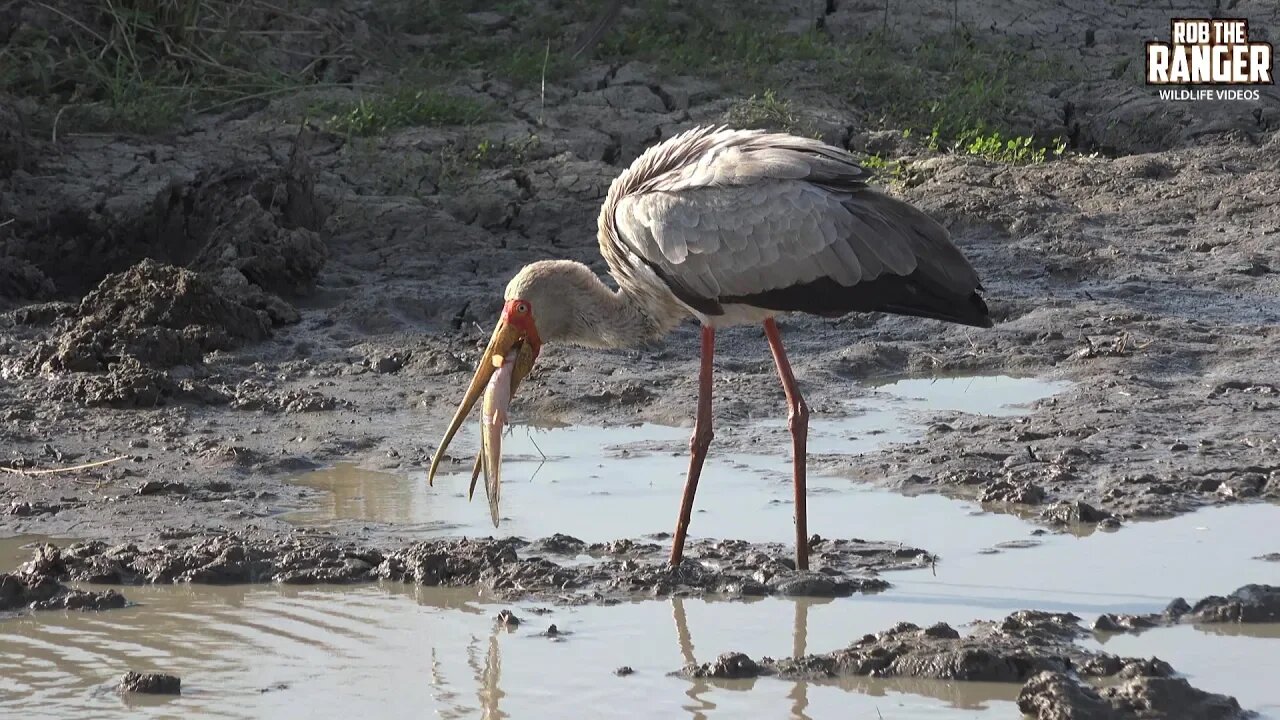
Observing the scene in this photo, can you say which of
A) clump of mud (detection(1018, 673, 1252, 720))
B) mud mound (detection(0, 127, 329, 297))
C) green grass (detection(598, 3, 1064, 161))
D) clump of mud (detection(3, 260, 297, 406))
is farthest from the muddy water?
green grass (detection(598, 3, 1064, 161))

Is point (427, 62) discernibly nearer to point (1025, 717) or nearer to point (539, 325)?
point (539, 325)

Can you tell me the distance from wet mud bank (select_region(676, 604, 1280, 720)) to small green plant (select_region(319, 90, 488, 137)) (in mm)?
6321

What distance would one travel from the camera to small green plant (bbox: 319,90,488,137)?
1014cm

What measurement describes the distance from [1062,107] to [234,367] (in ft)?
19.1

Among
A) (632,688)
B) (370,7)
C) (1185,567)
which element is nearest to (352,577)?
(632,688)

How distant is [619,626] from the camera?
4754mm

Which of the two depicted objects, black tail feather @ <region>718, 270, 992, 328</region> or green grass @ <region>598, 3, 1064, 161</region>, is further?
green grass @ <region>598, 3, 1064, 161</region>

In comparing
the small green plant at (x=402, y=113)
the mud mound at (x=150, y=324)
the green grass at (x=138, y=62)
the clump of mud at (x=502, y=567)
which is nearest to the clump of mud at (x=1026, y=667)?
the clump of mud at (x=502, y=567)

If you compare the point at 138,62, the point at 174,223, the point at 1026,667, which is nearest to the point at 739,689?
the point at 1026,667

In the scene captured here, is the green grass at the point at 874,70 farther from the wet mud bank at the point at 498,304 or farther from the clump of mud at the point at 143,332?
the clump of mud at the point at 143,332

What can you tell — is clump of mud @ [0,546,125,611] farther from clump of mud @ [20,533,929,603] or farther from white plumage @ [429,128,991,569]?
white plumage @ [429,128,991,569]

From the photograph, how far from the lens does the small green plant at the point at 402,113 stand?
33.3ft

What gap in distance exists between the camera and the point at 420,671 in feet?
14.7

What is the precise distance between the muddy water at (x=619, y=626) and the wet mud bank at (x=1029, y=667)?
0.16 feet
